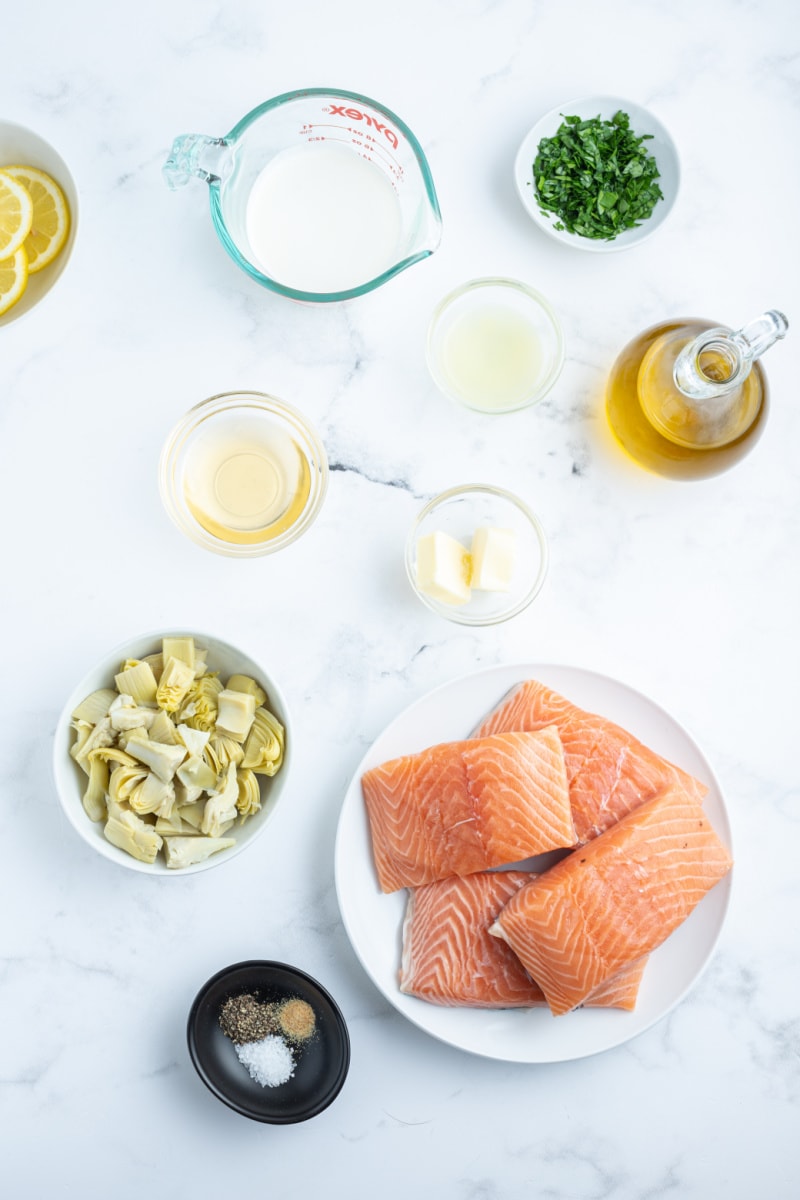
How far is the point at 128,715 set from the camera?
155cm

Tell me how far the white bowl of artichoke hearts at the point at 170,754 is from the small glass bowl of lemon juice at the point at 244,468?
26 cm

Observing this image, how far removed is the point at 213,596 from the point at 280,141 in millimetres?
881

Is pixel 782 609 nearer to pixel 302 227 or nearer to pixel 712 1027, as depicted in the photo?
pixel 712 1027

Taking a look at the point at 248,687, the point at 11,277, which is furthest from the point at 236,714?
the point at 11,277

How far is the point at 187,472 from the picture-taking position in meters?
1.76

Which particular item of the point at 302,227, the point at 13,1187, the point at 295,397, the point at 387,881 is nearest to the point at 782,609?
the point at 387,881

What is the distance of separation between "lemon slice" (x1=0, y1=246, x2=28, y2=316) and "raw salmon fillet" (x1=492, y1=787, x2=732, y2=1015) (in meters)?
1.45

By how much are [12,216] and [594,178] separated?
1110mm

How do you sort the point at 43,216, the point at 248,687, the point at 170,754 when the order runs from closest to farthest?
the point at 170,754 < the point at 248,687 < the point at 43,216

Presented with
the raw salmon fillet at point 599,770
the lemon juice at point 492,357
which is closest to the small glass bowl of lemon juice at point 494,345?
the lemon juice at point 492,357

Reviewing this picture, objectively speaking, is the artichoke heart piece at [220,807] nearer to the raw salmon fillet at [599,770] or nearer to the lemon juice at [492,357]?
the raw salmon fillet at [599,770]

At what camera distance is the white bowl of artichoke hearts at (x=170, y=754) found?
1559 millimetres

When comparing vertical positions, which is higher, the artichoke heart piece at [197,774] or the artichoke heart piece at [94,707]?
the artichoke heart piece at [94,707]

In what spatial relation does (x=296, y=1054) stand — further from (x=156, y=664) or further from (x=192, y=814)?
(x=156, y=664)
